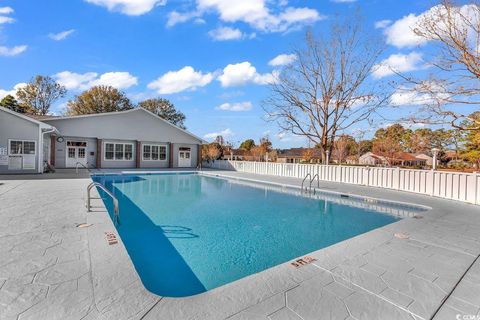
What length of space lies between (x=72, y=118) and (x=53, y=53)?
5017 mm

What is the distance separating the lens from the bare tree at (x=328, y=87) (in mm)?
17516

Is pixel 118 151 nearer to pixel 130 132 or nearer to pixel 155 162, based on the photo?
pixel 130 132

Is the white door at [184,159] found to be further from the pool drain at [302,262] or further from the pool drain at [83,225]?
the pool drain at [302,262]

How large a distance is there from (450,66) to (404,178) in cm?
513

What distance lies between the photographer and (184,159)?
24250 mm

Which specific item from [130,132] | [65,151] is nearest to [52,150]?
[65,151]

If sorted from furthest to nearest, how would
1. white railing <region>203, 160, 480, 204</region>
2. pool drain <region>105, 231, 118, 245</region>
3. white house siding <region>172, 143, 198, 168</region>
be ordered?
1. white house siding <region>172, 143, 198, 168</region>
2. white railing <region>203, 160, 480, 204</region>
3. pool drain <region>105, 231, 118, 245</region>

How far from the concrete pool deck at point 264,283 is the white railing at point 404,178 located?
4967mm

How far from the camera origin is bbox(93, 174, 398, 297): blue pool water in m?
4.06

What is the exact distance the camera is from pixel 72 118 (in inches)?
752

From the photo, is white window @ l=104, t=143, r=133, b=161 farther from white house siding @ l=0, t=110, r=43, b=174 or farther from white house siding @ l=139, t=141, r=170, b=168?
white house siding @ l=0, t=110, r=43, b=174

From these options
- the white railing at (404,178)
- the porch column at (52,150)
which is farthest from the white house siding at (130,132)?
the white railing at (404,178)

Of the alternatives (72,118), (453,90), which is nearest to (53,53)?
(72,118)

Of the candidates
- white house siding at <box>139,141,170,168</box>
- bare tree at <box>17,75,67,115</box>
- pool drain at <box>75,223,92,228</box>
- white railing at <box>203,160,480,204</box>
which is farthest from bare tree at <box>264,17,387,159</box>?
bare tree at <box>17,75,67,115</box>
